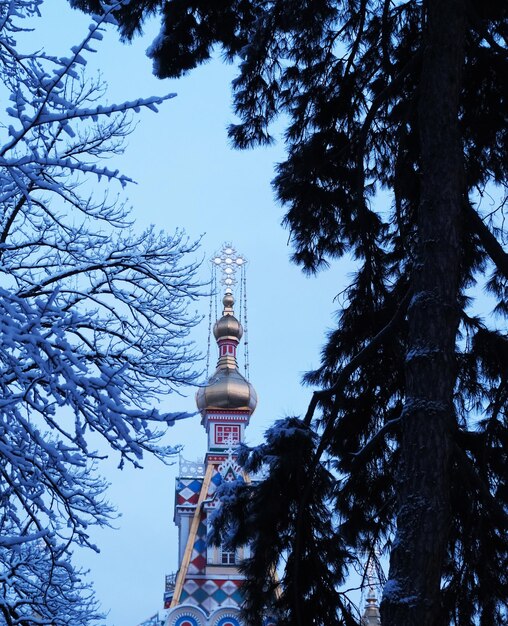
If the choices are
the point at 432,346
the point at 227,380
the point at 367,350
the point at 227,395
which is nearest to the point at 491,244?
the point at 432,346

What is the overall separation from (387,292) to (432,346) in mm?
2047

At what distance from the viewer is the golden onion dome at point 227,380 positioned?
30.1 meters

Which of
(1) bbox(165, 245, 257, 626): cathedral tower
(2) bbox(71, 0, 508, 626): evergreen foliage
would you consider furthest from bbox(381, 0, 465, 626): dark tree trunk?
(1) bbox(165, 245, 257, 626): cathedral tower

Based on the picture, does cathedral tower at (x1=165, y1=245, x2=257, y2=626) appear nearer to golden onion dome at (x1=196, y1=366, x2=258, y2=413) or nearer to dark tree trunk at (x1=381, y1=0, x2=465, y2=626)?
golden onion dome at (x1=196, y1=366, x2=258, y2=413)

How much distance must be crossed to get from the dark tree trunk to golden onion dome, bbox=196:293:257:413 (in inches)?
935

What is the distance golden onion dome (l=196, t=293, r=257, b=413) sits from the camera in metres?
30.1

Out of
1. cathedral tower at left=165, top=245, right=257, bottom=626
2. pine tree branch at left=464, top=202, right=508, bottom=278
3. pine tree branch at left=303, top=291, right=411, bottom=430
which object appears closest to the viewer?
pine tree branch at left=464, top=202, right=508, bottom=278

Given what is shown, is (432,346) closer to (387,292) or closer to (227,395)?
(387,292)

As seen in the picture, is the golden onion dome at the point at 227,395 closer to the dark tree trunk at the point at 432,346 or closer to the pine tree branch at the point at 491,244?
the dark tree trunk at the point at 432,346

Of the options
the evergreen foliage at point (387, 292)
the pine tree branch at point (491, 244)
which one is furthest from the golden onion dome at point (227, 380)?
the pine tree branch at point (491, 244)

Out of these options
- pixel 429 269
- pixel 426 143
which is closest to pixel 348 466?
pixel 429 269

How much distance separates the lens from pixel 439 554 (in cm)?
513

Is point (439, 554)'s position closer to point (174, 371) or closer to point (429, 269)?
point (429, 269)

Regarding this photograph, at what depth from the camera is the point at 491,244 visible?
19.9 feet
